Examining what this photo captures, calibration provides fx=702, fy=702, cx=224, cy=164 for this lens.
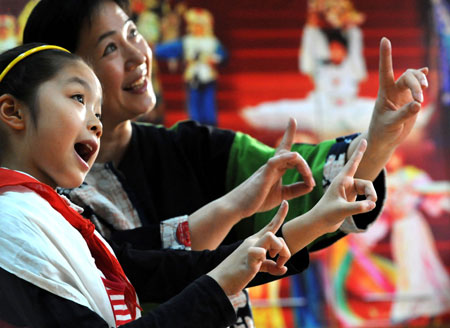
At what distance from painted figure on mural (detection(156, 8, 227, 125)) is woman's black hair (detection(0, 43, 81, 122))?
2.49 metres

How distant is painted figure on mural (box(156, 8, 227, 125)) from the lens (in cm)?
348

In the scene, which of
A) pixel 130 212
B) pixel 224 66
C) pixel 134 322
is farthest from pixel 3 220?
pixel 224 66

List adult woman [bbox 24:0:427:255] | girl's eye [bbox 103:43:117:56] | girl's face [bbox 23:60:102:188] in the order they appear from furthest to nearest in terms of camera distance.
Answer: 1. girl's eye [bbox 103:43:117:56]
2. adult woman [bbox 24:0:427:255]
3. girl's face [bbox 23:60:102:188]

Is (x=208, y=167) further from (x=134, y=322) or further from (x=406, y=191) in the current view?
(x=406, y=191)

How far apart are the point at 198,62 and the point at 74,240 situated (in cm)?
268

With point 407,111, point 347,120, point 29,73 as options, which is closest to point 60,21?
point 29,73

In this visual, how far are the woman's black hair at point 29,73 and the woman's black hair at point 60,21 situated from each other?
37 cm

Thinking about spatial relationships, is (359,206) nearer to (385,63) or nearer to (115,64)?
(385,63)

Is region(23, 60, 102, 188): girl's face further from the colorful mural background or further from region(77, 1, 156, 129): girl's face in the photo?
the colorful mural background

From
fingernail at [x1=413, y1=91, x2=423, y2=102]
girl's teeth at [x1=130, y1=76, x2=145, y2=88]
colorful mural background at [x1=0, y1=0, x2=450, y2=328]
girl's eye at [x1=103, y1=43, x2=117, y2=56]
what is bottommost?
colorful mural background at [x1=0, y1=0, x2=450, y2=328]

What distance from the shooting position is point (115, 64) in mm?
1384

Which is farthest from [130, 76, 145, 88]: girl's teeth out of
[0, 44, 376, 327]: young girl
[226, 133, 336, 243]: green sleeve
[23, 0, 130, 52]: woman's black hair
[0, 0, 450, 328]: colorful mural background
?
[0, 0, 450, 328]: colorful mural background

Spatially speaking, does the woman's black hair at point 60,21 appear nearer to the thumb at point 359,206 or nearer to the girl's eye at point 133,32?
the girl's eye at point 133,32

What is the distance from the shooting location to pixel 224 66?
3.54 metres
